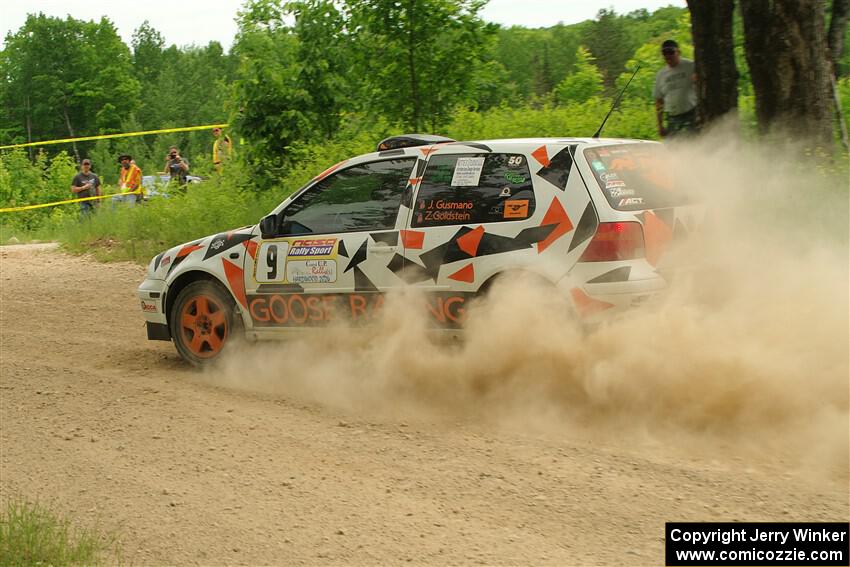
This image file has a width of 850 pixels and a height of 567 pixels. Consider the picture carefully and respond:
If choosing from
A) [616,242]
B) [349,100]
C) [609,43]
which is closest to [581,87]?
[349,100]

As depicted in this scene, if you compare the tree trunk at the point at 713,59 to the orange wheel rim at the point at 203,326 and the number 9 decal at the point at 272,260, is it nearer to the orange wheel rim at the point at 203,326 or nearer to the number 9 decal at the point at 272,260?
the number 9 decal at the point at 272,260

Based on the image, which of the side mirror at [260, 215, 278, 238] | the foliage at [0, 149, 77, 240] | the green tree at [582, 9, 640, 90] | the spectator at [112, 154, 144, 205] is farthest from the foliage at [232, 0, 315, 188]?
the green tree at [582, 9, 640, 90]

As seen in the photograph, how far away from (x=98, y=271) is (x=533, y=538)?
11.2 metres

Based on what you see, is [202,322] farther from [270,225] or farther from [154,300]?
[270,225]

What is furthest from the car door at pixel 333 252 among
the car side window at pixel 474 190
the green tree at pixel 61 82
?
the green tree at pixel 61 82

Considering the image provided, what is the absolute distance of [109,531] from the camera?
485 centimetres

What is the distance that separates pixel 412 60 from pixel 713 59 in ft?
14.6

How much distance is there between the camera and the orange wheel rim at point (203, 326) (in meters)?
8.05

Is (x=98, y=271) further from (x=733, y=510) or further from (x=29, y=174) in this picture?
(x=29, y=174)

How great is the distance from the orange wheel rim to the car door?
0.40 m

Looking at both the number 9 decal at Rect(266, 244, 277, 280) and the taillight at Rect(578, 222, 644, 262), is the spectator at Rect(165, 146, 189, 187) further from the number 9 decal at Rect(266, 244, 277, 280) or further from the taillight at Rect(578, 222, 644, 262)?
the taillight at Rect(578, 222, 644, 262)

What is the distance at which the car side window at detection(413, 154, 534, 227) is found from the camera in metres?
6.62

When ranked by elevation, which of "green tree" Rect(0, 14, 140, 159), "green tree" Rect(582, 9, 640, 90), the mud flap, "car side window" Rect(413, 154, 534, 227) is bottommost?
the mud flap

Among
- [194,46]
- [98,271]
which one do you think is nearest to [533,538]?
[98,271]
